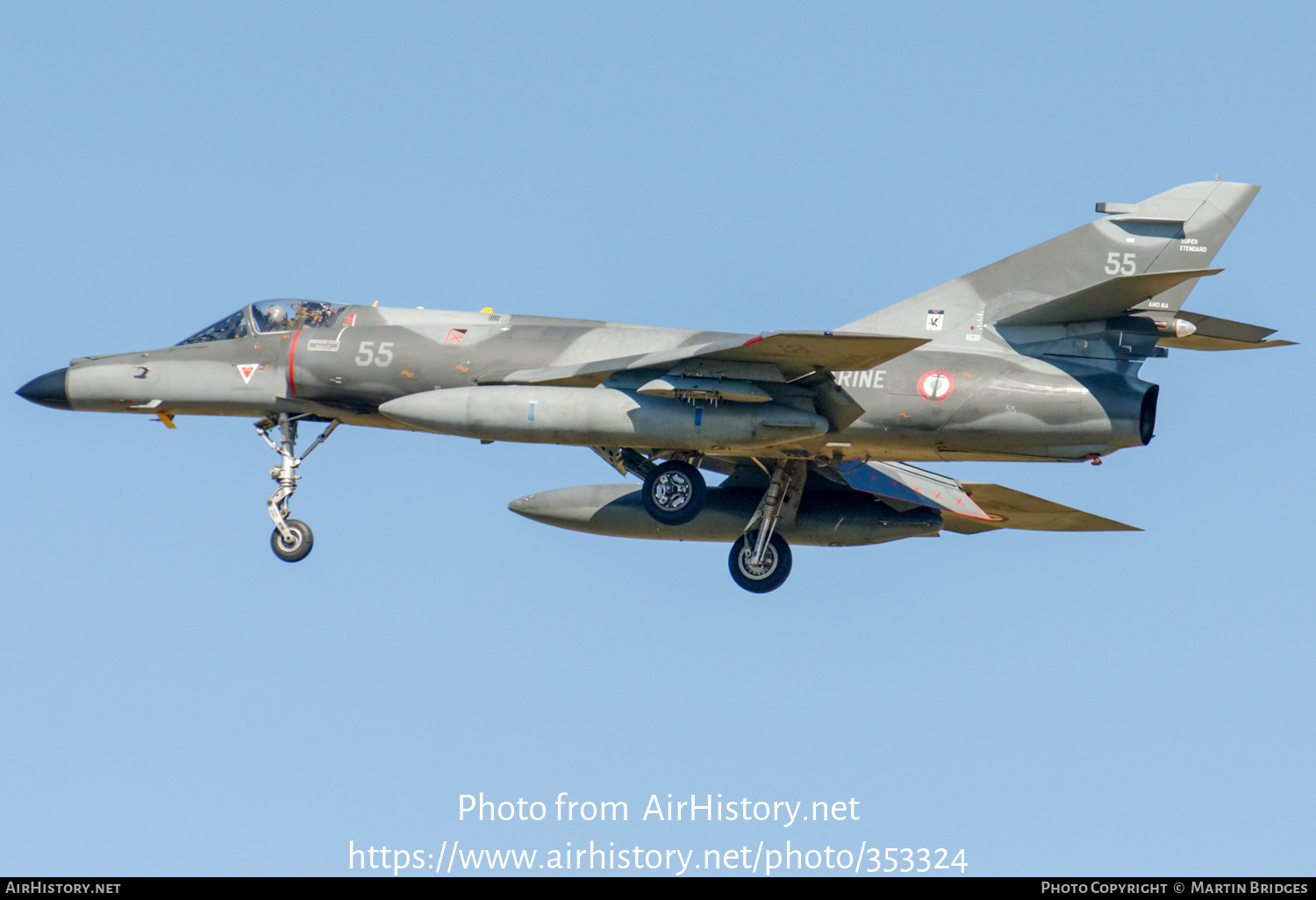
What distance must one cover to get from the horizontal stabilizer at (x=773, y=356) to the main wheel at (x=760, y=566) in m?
Result: 2.96

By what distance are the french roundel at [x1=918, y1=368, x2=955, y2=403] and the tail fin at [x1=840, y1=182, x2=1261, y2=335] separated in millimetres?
958

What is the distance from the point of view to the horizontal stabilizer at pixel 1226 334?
18047mm

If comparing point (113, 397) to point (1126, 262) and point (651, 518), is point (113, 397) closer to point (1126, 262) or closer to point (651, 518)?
point (651, 518)

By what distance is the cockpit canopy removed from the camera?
65.1ft

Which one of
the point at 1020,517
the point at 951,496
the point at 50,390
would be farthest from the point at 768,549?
the point at 50,390

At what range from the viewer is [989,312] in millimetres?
18750

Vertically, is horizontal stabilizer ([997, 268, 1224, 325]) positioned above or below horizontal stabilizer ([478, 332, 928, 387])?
above

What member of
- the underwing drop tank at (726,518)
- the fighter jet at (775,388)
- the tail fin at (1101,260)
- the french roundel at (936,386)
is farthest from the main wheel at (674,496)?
the french roundel at (936,386)

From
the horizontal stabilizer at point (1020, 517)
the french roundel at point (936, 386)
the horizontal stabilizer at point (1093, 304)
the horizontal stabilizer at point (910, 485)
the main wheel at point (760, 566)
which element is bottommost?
the main wheel at point (760, 566)

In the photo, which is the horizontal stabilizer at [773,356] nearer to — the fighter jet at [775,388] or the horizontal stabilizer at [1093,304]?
the fighter jet at [775,388]

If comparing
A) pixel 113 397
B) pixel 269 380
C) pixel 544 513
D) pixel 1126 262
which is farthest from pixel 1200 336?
pixel 113 397

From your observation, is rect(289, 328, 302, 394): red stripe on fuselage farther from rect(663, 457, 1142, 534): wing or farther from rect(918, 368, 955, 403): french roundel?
rect(918, 368, 955, 403): french roundel

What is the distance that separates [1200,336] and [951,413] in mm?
2989

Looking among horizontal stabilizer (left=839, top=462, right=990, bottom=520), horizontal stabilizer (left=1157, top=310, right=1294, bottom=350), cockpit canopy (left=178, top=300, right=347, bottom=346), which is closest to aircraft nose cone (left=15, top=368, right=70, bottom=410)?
cockpit canopy (left=178, top=300, right=347, bottom=346)
